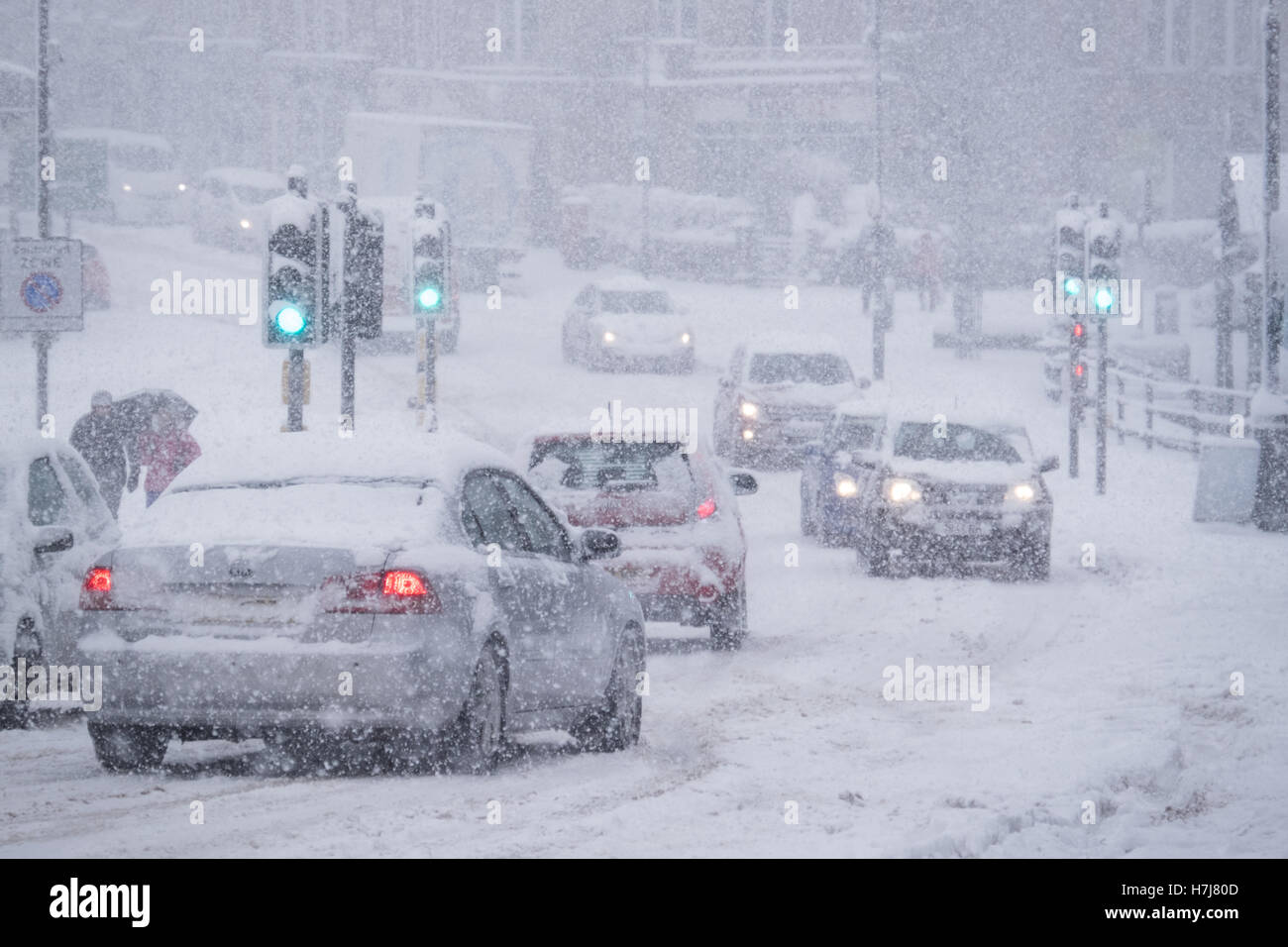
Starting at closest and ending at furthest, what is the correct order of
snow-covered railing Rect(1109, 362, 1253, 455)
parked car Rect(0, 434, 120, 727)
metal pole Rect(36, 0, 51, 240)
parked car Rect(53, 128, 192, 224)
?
1. parked car Rect(0, 434, 120, 727)
2. metal pole Rect(36, 0, 51, 240)
3. snow-covered railing Rect(1109, 362, 1253, 455)
4. parked car Rect(53, 128, 192, 224)

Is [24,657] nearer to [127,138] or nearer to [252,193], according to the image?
[252,193]

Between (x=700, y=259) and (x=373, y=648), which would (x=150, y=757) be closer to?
(x=373, y=648)

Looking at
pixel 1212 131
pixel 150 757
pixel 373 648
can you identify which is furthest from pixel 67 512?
pixel 1212 131

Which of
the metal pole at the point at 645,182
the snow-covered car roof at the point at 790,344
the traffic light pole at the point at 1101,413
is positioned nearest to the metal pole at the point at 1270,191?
the traffic light pole at the point at 1101,413

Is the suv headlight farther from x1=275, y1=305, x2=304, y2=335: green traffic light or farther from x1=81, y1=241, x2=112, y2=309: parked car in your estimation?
x1=81, y1=241, x2=112, y2=309: parked car

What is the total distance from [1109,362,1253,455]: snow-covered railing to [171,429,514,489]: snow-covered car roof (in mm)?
20590

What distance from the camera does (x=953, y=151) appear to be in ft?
172

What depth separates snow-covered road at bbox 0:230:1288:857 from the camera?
8.21m

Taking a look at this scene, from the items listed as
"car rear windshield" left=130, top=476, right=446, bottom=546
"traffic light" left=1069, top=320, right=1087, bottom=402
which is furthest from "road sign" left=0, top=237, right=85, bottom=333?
"traffic light" left=1069, top=320, right=1087, bottom=402

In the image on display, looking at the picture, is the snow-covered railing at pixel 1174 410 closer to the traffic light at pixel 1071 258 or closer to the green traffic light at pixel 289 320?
the traffic light at pixel 1071 258

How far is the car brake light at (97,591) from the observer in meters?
9.43

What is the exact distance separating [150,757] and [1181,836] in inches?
175

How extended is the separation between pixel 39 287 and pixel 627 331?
17245 millimetres

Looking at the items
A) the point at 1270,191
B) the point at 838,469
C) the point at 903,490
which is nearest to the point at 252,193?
the point at 838,469
